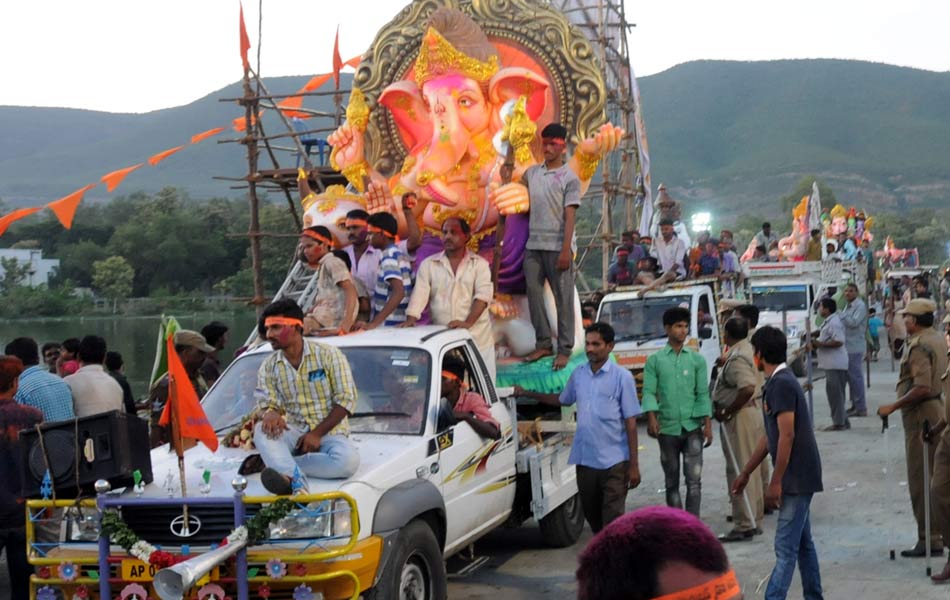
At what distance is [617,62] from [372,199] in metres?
23.0

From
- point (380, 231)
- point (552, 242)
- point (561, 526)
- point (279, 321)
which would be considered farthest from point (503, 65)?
point (279, 321)

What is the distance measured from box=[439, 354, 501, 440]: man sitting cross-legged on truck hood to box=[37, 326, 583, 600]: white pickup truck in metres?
0.07

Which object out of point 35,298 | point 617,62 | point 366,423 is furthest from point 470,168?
point 35,298

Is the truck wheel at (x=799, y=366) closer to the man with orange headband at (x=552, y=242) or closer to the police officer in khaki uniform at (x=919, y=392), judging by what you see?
the man with orange headband at (x=552, y=242)

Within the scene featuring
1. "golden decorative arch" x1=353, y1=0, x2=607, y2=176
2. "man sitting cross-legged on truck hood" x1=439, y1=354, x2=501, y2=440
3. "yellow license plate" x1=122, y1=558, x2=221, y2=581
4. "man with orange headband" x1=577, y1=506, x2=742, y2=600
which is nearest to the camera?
"man with orange headband" x1=577, y1=506, x2=742, y2=600

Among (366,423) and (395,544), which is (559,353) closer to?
(366,423)

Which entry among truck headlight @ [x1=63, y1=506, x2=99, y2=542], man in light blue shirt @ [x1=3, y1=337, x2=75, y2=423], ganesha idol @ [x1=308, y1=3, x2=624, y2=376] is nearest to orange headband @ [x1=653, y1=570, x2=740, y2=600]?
truck headlight @ [x1=63, y1=506, x2=99, y2=542]

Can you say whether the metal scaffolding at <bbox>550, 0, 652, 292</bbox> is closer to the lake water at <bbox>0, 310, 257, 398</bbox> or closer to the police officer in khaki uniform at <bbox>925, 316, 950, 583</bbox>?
the lake water at <bbox>0, 310, 257, 398</bbox>

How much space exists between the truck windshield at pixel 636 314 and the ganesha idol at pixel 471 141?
23.4 ft

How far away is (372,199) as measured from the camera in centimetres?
1144

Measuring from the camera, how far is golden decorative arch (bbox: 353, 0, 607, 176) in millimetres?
11336

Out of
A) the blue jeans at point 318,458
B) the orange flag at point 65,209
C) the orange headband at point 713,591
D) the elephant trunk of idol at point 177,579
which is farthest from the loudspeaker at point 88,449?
the orange flag at point 65,209

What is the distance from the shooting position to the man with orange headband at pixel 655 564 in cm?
217

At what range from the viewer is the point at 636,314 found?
1823 centimetres
